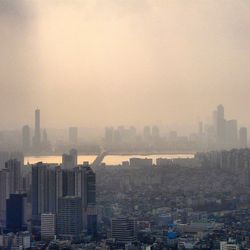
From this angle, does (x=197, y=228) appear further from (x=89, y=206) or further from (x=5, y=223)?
(x=5, y=223)

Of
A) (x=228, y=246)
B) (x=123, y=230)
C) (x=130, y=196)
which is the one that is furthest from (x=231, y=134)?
(x=228, y=246)

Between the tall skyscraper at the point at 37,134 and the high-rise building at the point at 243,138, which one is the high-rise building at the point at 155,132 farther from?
the tall skyscraper at the point at 37,134

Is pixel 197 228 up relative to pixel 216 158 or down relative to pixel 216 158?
down

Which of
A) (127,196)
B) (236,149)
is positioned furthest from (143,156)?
(236,149)

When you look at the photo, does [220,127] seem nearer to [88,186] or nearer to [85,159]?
[85,159]

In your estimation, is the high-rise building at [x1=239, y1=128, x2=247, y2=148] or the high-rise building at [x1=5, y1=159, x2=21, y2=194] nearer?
the high-rise building at [x1=5, y1=159, x2=21, y2=194]

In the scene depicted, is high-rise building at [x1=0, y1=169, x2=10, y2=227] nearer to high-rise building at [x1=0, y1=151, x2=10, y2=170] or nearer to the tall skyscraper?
high-rise building at [x1=0, y1=151, x2=10, y2=170]

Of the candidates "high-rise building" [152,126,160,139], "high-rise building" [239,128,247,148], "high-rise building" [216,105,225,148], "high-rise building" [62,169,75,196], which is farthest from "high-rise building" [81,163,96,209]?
"high-rise building" [239,128,247,148]

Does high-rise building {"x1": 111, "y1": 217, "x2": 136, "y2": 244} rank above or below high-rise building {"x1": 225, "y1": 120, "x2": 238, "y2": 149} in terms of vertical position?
below
